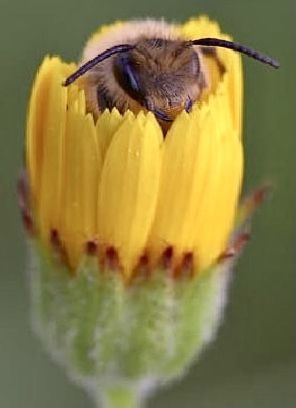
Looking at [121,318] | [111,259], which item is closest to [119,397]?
[121,318]

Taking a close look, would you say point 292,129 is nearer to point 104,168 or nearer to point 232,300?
point 232,300

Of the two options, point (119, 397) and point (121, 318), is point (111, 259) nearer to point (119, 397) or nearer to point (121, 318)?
point (121, 318)

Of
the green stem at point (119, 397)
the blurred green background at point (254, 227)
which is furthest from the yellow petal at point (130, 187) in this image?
the blurred green background at point (254, 227)

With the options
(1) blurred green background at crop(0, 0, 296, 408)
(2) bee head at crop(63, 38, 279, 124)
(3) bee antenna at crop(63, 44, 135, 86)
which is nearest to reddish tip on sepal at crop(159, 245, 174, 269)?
(2) bee head at crop(63, 38, 279, 124)

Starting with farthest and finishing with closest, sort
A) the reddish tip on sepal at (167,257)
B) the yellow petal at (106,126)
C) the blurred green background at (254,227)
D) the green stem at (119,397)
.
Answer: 1. the blurred green background at (254,227)
2. the green stem at (119,397)
3. the reddish tip on sepal at (167,257)
4. the yellow petal at (106,126)

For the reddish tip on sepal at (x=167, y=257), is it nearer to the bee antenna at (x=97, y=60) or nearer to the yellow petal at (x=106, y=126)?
the yellow petal at (x=106, y=126)
